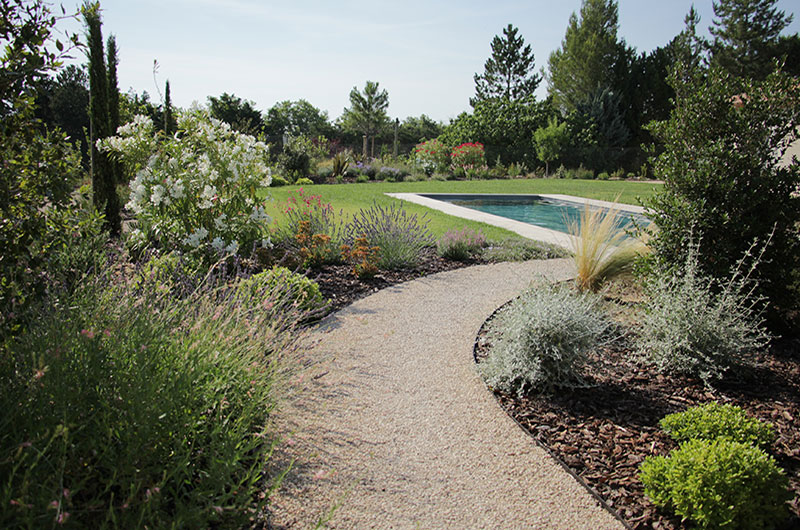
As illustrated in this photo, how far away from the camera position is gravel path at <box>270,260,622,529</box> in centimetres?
206

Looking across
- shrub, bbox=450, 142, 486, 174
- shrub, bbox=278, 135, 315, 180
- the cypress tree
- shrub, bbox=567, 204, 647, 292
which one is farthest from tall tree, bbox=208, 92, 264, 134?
shrub, bbox=567, 204, 647, 292

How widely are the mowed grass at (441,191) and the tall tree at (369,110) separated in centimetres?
2159

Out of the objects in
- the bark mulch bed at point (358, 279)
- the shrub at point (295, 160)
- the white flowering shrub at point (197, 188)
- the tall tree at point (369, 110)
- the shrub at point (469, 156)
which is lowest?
the bark mulch bed at point (358, 279)

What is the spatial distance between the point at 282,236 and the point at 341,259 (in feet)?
2.65

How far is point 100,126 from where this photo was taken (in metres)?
7.96

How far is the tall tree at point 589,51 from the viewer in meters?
27.6

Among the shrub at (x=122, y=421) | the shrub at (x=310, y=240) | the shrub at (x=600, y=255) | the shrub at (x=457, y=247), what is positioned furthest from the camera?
the shrub at (x=457, y=247)

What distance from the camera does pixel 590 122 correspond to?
24.5m

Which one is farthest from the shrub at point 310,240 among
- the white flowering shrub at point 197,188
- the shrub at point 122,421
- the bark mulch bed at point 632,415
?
the shrub at point 122,421

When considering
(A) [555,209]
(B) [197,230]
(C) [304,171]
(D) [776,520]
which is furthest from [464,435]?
(C) [304,171]

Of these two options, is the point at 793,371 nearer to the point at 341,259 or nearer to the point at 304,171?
the point at 341,259

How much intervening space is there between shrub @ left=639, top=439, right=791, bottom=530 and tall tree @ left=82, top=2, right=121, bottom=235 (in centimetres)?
804

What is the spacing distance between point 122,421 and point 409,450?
53.1 inches

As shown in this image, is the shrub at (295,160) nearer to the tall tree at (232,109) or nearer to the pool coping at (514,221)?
the tall tree at (232,109)
